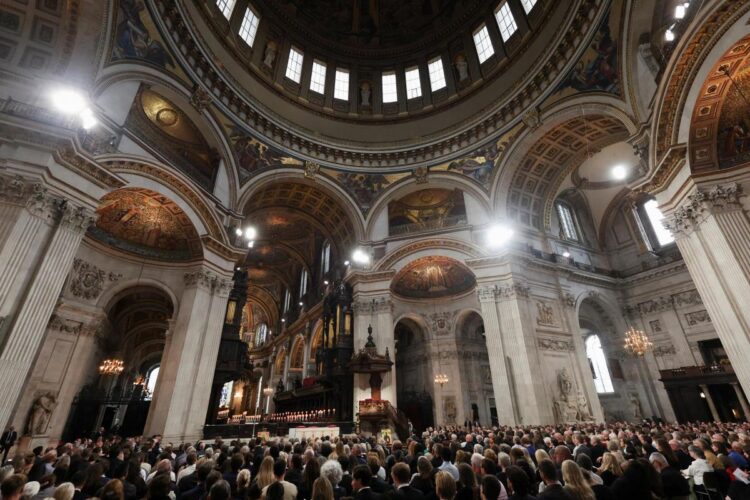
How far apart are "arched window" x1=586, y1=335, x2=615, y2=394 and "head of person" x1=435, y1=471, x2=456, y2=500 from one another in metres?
20.5

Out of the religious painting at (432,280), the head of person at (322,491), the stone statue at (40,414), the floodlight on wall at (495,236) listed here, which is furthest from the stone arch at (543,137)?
the stone statue at (40,414)

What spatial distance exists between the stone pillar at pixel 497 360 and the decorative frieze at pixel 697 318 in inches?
413

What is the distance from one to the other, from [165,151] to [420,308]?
14.9 meters

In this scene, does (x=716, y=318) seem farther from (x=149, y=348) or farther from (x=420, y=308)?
(x=149, y=348)

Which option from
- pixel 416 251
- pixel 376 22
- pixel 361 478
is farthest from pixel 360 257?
pixel 376 22

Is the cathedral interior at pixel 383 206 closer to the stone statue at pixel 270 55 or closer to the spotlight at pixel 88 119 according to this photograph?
the spotlight at pixel 88 119

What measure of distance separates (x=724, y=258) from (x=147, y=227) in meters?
19.0

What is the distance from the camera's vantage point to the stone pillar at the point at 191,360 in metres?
11.8

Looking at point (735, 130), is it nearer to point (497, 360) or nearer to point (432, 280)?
point (497, 360)

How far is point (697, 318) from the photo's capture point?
17328mm

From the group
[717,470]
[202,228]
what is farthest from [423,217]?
[717,470]

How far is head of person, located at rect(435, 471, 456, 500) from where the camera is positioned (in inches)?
121

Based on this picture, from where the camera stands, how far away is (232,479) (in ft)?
14.0

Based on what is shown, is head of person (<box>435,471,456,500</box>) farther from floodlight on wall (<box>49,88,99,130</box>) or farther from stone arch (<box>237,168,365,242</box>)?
stone arch (<box>237,168,365,242</box>)
